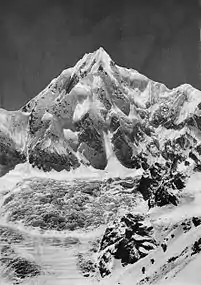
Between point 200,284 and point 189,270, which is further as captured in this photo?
point 189,270

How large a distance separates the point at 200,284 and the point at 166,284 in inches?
570

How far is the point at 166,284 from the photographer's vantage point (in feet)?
654

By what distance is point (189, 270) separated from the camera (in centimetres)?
19925

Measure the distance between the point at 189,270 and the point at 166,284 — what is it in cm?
615

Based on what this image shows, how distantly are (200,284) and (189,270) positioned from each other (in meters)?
13.0

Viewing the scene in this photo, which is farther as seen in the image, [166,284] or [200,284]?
[166,284]

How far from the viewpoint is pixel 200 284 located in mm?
186375
